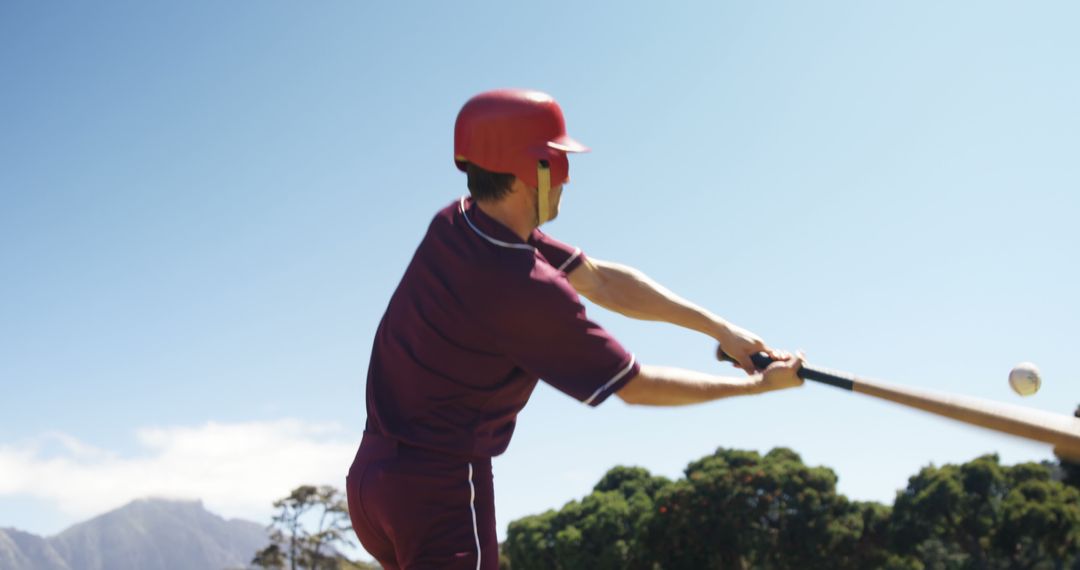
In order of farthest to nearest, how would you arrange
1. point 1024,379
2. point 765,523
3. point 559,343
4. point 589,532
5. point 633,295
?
point 589,532 < point 765,523 < point 1024,379 < point 633,295 < point 559,343

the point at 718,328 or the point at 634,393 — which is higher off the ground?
the point at 718,328

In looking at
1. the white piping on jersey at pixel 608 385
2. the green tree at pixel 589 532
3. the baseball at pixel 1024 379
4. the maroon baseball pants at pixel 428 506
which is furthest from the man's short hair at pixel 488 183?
the green tree at pixel 589 532

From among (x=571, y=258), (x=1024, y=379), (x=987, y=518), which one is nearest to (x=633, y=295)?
(x=571, y=258)

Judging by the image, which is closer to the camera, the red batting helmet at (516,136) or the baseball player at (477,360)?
the baseball player at (477,360)

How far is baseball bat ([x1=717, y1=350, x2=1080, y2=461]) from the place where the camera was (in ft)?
12.7

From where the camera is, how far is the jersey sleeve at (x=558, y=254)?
551 centimetres

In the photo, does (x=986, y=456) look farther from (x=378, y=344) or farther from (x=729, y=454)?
(x=378, y=344)

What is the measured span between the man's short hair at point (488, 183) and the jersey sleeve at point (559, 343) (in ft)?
1.72

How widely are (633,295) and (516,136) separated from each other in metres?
1.71

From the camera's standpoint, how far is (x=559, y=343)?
4145 millimetres

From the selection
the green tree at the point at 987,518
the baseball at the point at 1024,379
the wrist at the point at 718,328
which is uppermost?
the green tree at the point at 987,518

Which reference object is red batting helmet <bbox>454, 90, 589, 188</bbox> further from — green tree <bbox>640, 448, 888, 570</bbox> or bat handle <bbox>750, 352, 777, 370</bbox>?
green tree <bbox>640, 448, 888, 570</bbox>

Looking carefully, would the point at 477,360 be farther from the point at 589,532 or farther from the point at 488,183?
the point at 589,532

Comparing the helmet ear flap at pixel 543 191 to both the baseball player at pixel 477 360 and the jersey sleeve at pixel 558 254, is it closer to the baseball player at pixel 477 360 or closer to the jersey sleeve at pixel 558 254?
the baseball player at pixel 477 360
